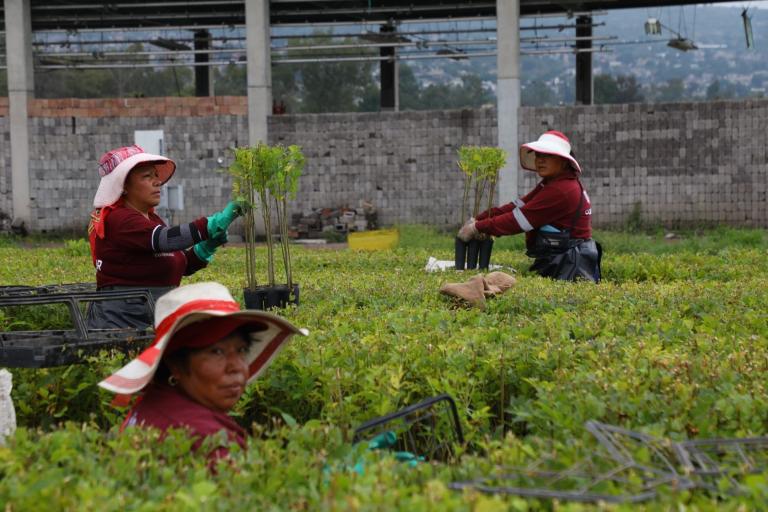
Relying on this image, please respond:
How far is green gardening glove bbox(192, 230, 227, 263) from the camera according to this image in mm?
6159

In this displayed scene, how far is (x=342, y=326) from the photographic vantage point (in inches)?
207

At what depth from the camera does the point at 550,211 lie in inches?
332

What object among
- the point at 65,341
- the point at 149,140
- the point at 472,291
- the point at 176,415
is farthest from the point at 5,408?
the point at 149,140

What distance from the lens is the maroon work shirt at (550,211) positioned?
8398 mm

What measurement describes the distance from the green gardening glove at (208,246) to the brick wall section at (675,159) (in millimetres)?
14113

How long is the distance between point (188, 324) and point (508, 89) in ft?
55.8

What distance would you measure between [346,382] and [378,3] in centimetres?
1967

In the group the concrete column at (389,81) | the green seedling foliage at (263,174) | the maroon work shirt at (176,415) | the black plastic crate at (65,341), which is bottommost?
the maroon work shirt at (176,415)

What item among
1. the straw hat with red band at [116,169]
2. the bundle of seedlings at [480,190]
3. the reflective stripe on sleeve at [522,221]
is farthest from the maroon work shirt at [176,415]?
the bundle of seedlings at [480,190]

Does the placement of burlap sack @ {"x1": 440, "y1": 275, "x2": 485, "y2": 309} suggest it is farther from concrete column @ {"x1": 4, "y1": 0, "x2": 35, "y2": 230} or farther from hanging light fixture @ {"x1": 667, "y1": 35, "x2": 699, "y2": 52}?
hanging light fixture @ {"x1": 667, "y1": 35, "x2": 699, "y2": 52}

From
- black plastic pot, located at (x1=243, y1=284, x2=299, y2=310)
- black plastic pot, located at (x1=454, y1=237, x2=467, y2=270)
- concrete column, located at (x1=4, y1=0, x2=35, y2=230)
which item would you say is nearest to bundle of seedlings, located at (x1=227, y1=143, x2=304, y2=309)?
black plastic pot, located at (x1=243, y1=284, x2=299, y2=310)

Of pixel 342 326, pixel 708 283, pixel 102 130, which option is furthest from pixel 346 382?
pixel 102 130

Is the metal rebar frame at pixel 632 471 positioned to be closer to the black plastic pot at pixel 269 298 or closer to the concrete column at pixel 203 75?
the black plastic pot at pixel 269 298

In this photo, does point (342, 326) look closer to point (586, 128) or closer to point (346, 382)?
point (346, 382)
